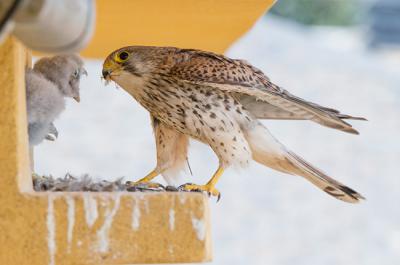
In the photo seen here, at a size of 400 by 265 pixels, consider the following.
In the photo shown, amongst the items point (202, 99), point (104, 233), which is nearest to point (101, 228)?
point (104, 233)

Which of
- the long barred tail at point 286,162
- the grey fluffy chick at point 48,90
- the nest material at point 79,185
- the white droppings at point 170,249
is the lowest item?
the white droppings at point 170,249

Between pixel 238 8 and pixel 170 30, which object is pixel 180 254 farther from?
pixel 170 30

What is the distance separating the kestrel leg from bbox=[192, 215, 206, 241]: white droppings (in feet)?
3.46

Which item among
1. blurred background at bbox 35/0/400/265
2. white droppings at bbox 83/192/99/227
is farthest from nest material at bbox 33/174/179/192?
blurred background at bbox 35/0/400/265

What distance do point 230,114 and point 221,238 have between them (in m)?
7.67

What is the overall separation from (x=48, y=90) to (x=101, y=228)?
644 millimetres

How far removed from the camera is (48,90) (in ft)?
9.13

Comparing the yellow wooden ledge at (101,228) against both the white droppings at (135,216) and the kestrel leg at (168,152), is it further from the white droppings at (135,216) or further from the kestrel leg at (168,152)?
the kestrel leg at (168,152)

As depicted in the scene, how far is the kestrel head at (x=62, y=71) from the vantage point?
A: 117 inches

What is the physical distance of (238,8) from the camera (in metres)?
3.12

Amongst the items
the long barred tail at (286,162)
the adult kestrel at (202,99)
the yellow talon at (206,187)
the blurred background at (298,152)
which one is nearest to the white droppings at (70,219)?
the yellow talon at (206,187)

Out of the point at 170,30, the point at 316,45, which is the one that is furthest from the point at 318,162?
the point at 170,30

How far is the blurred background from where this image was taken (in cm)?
1070

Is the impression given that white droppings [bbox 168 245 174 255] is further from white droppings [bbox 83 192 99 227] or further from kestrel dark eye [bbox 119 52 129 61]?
kestrel dark eye [bbox 119 52 129 61]
